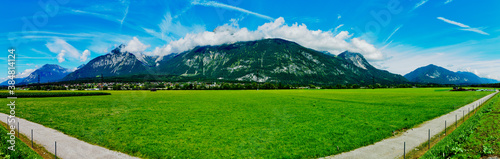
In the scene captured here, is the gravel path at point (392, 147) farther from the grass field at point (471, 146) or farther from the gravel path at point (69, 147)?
the gravel path at point (69, 147)

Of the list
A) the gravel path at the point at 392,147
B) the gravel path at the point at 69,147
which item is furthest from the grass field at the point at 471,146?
the gravel path at the point at 69,147

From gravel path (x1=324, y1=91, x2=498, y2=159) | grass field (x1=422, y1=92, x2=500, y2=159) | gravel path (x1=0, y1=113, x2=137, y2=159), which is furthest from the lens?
gravel path (x1=0, y1=113, x2=137, y2=159)

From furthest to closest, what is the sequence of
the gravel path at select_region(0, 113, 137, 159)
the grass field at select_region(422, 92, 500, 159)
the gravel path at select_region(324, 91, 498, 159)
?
the gravel path at select_region(0, 113, 137, 159) → the gravel path at select_region(324, 91, 498, 159) → the grass field at select_region(422, 92, 500, 159)

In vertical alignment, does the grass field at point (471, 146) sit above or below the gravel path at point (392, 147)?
above

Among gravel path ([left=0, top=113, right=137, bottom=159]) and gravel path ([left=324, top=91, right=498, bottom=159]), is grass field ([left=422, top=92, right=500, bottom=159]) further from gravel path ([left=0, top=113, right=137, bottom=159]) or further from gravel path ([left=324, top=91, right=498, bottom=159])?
gravel path ([left=0, top=113, right=137, bottom=159])

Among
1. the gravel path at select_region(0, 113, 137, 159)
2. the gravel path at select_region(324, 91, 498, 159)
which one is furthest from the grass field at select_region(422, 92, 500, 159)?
the gravel path at select_region(0, 113, 137, 159)

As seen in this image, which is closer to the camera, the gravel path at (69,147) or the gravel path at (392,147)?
the gravel path at (392,147)

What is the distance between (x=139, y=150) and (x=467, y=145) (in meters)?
24.1

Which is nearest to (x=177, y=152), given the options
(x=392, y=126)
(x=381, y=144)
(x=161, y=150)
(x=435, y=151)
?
(x=161, y=150)

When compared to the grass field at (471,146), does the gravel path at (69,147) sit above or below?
below

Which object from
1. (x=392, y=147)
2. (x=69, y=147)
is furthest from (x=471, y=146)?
(x=69, y=147)

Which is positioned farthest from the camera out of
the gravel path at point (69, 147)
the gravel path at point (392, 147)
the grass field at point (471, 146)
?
the gravel path at point (69, 147)

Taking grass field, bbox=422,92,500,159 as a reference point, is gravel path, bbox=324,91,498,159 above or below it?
below

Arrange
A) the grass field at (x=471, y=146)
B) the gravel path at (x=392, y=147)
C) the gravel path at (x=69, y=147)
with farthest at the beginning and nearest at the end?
1. the gravel path at (x=69, y=147)
2. the gravel path at (x=392, y=147)
3. the grass field at (x=471, y=146)
